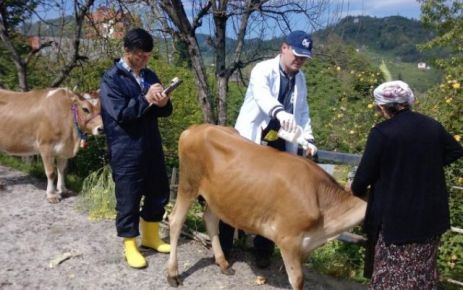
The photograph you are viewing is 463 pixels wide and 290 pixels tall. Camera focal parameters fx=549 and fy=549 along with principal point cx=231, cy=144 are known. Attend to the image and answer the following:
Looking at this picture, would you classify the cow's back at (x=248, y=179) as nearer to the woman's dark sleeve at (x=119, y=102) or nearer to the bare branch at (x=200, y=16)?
the woman's dark sleeve at (x=119, y=102)

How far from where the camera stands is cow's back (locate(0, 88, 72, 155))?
6.50 metres

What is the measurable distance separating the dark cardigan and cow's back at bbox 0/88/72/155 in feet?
14.2

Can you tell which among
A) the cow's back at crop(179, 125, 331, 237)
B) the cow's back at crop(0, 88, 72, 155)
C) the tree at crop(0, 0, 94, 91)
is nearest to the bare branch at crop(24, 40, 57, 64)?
the tree at crop(0, 0, 94, 91)

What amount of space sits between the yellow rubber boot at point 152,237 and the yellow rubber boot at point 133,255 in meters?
0.27

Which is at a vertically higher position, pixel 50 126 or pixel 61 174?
pixel 50 126

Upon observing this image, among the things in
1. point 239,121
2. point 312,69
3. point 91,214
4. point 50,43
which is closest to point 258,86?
point 239,121

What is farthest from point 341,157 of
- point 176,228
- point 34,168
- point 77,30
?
point 34,168

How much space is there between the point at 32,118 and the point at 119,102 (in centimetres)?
277

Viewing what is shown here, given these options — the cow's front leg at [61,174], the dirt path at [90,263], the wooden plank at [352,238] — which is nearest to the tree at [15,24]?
the cow's front leg at [61,174]

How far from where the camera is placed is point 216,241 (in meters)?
4.67

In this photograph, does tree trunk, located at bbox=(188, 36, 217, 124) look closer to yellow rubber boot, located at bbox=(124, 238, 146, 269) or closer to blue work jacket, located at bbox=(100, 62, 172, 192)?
blue work jacket, located at bbox=(100, 62, 172, 192)

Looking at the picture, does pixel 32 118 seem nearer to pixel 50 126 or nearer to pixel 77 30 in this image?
pixel 50 126

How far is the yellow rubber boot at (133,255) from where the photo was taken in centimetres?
458

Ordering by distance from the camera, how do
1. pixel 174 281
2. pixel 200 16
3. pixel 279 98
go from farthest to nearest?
1. pixel 200 16
2. pixel 174 281
3. pixel 279 98
